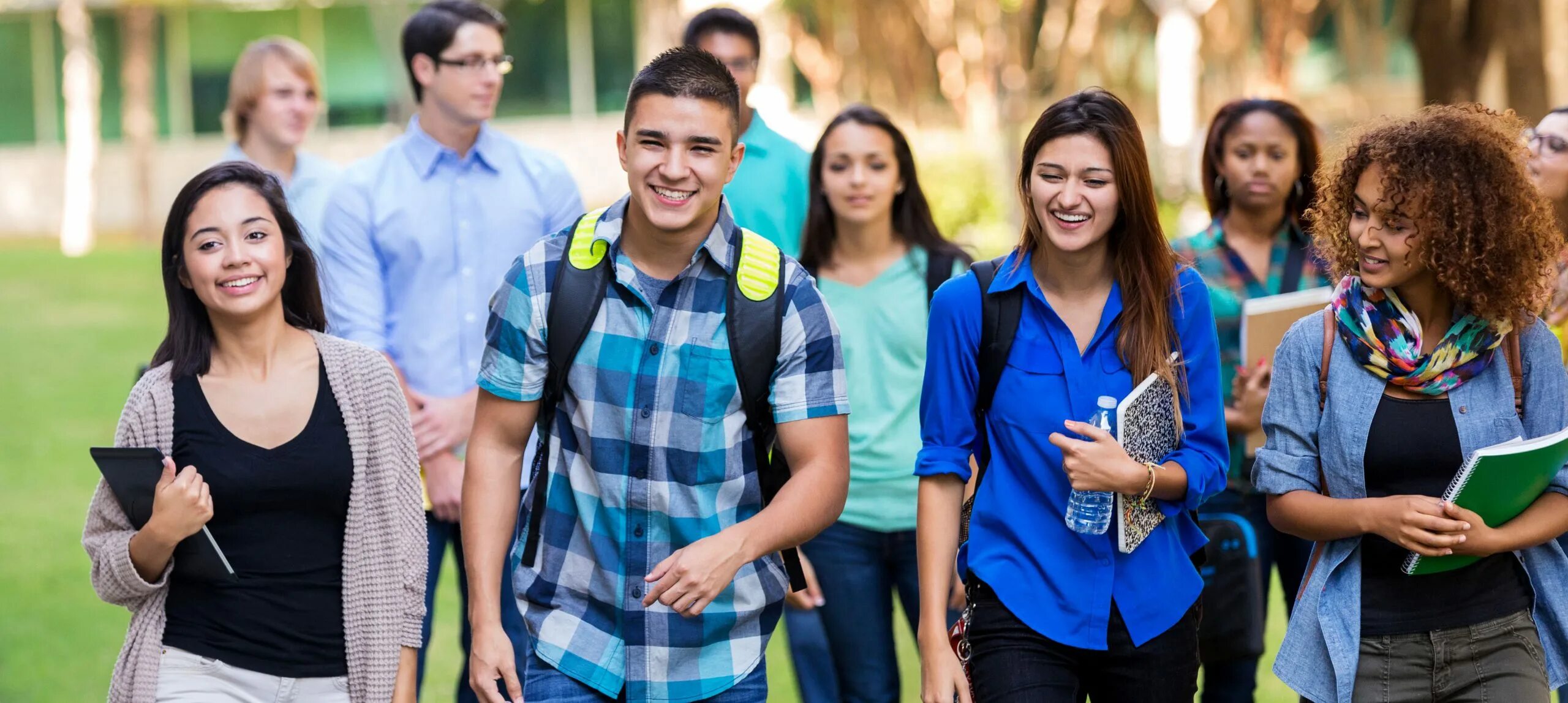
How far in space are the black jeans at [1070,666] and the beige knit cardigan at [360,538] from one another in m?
1.47

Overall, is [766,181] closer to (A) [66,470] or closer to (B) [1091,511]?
(B) [1091,511]

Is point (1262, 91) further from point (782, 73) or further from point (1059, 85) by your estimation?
point (782, 73)

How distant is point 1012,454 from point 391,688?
166 centimetres

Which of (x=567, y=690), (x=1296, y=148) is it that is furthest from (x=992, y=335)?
(x=1296, y=148)

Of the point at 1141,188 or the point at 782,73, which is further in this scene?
the point at 782,73

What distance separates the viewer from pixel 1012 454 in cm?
398

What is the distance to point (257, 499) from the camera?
410 centimetres

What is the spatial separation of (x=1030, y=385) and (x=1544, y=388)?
4.00 feet

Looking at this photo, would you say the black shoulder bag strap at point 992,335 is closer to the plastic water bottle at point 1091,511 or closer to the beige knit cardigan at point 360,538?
the plastic water bottle at point 1091,511

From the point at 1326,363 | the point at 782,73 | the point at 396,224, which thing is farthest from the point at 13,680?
the point at 782,73

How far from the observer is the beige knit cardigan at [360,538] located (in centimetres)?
404

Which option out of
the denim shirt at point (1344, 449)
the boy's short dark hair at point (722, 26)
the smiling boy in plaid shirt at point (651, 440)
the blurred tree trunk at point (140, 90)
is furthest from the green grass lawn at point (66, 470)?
the blurred tree trunk at point (140, 90)

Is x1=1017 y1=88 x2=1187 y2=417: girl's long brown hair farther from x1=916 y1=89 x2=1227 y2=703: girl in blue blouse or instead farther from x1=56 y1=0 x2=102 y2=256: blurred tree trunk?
x1=56 y1=0 x2=102 y2=256: blurred tree trunk

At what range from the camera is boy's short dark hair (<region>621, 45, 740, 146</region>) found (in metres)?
3.91
